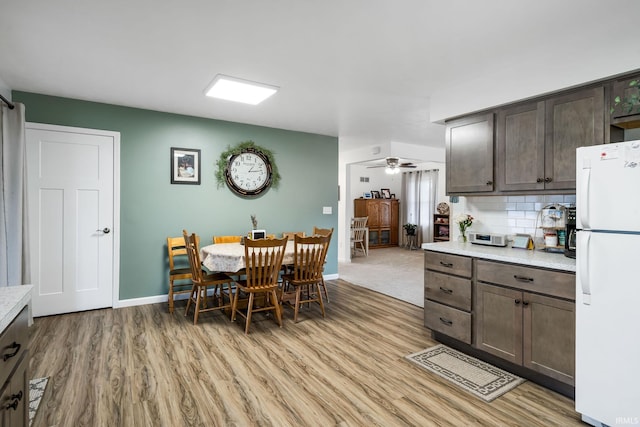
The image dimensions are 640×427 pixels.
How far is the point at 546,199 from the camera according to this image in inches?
116

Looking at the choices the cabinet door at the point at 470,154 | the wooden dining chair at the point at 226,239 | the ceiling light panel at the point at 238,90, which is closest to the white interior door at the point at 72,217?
the wooden dining chair at the point at 226,239

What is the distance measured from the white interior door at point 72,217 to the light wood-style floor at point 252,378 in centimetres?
34

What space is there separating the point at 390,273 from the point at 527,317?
3867mm

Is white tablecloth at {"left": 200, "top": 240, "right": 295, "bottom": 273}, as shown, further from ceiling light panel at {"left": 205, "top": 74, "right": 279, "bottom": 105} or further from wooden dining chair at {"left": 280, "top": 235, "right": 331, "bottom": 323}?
ceiling light panel at {"left": 205, "top": 74, "right": 279, "bottom": 105}

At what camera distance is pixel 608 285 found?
185 cm

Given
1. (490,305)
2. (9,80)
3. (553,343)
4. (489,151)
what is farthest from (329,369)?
(9,80)

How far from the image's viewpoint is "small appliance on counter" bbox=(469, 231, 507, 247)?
10.0 feet

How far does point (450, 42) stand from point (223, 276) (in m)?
3.11

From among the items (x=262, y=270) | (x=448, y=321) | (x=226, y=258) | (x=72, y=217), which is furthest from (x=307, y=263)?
(x=72, y=217)

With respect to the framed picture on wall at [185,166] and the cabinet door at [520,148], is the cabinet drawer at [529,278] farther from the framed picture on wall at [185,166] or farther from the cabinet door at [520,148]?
the framed picture on wall at [185,166]

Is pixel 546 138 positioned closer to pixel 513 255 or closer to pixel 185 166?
pixel 513 255

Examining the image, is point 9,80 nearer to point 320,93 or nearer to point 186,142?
point 186,142

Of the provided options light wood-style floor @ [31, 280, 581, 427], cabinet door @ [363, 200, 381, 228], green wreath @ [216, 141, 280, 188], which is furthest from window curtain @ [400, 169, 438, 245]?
light wood-style floor @ [31, 280, 581, 427]

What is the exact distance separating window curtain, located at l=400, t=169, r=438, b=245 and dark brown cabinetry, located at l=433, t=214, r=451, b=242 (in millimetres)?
116
